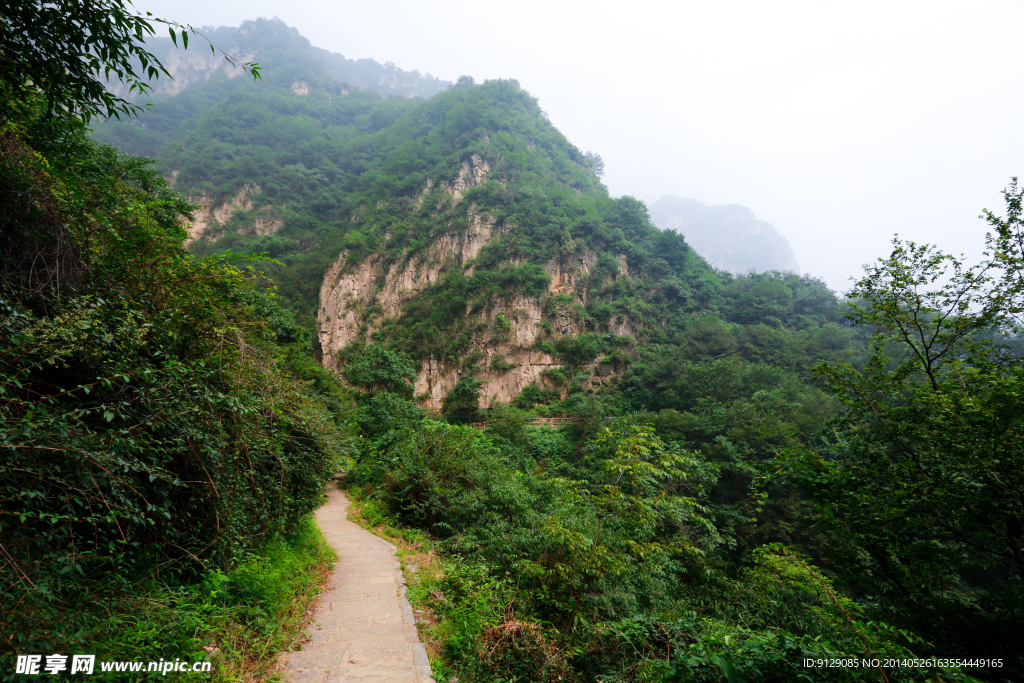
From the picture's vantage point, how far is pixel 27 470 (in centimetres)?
211

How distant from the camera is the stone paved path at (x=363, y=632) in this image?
10.7ft

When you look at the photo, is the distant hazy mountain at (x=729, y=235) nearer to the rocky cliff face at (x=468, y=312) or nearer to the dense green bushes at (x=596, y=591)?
the rocky cliff face at (x=468, y=312)

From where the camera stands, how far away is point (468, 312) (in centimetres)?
3020

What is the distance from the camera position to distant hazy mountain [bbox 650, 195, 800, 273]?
120062 mm

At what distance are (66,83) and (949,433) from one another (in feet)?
31.5

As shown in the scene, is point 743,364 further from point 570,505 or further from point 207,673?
point 207,673

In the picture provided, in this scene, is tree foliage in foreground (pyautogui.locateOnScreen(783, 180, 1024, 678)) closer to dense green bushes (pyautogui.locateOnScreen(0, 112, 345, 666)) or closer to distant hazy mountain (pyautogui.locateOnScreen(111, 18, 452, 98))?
dense green bushes (pyautogui.locateOnScreen(0, 112, 345, 666))

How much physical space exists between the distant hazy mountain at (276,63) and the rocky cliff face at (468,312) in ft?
200

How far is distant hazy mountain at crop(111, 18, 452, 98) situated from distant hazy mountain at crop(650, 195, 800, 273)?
99.4 metres

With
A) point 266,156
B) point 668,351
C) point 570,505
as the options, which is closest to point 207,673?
point 570,505

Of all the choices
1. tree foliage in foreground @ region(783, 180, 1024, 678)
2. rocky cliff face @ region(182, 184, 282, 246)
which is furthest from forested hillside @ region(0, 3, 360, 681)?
rocky cliff face @ region(182, 184, 282, 246)

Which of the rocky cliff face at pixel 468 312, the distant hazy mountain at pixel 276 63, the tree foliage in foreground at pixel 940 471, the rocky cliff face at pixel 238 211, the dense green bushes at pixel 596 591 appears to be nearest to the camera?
the dense green bushes at pixel 596 591

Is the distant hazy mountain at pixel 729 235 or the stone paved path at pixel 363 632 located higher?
the distant hazy mountain at pixel 729 235

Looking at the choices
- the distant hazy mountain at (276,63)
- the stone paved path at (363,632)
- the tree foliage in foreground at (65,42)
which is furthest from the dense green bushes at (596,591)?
the distant hazy mountain at (276,63)
